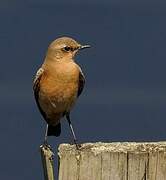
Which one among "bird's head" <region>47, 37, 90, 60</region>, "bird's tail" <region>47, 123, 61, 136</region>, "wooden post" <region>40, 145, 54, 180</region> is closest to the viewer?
"wooden post" <region>40, 145, 54, 180</region>

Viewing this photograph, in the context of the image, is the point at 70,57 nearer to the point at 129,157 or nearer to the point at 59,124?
the point at 59,124

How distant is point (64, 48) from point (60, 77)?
230 mm

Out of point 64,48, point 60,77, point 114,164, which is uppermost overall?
point 64,48

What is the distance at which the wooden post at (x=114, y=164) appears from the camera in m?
2.74

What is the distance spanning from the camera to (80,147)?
113 inches

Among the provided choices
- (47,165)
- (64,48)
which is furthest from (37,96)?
(47,165)

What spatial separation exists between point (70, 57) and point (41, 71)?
0.26 meters

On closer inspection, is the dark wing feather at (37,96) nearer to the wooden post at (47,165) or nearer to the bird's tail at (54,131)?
the bird's tail at (54,131)

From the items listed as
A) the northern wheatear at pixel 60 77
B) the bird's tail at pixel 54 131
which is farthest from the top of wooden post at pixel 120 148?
the bird's tail at pixel 54 131

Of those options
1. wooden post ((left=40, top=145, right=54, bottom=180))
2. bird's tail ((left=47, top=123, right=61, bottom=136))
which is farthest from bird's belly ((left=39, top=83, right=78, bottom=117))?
wooden post ((left=40, top=145, right=54, bottom=180))

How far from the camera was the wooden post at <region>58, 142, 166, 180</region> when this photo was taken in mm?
2742

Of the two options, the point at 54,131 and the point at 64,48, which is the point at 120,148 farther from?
the point at 54,131

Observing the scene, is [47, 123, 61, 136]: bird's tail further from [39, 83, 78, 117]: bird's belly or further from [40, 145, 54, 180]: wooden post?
[40, 145, 54, 180]: wooden post

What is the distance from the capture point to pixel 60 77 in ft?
15.6
